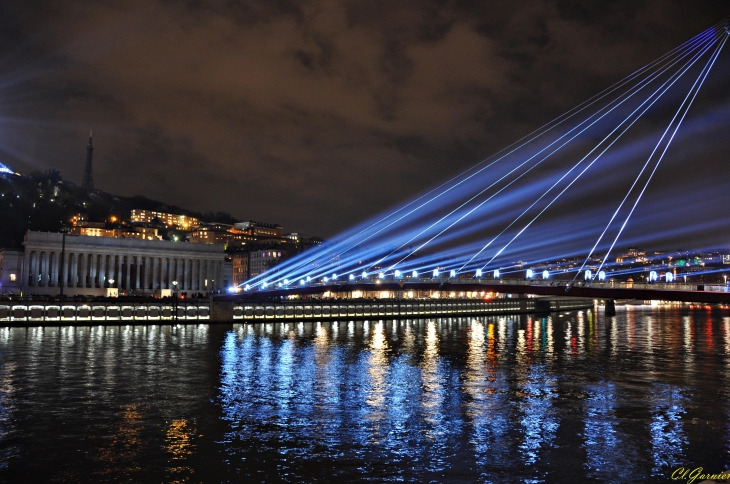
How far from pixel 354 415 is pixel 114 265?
104 m

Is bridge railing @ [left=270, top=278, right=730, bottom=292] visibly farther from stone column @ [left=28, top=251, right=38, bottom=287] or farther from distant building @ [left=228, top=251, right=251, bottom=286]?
distant building @ [left=228, top=251, right=251, bottom=286]

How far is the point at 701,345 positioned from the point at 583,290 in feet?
28.9

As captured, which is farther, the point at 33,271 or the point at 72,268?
the point at 72,268

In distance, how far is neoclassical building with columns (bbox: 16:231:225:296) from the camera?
102 meters

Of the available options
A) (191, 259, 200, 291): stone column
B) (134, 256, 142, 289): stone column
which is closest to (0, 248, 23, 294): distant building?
(134, 256, 142, 289): stone column

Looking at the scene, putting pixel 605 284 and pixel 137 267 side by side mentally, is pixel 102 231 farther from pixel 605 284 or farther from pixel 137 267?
pixel 605 284

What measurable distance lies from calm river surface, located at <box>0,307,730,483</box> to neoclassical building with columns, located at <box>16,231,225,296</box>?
245ft

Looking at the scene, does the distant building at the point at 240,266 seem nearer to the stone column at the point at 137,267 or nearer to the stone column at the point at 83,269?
the stone column at the point at 137,267

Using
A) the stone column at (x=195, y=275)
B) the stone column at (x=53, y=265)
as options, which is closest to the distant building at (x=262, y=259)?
the stone column at (x=195, y=275)

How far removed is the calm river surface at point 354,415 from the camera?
12844mm

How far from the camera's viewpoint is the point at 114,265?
112 meters

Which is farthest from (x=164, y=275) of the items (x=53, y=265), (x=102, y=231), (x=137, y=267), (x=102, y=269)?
(x=102, y=231)

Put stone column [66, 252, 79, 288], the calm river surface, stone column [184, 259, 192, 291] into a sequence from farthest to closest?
stone column [184, 259, 192, 291] → stone column [66, 252, 79, 288] → the calm river surface

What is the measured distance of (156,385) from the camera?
22781 mm
